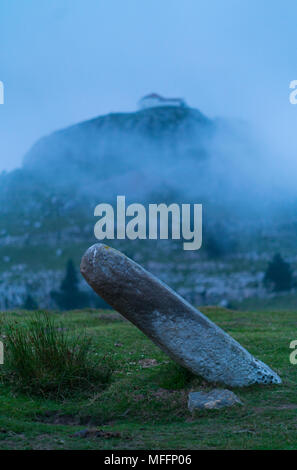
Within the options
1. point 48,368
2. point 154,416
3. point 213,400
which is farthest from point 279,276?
point 154,416

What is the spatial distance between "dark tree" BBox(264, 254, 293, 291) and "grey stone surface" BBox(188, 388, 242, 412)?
81.5 metres

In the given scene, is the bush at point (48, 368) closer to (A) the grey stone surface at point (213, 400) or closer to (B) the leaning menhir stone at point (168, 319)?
(B) the leaning menhir stone at point (168, 319)

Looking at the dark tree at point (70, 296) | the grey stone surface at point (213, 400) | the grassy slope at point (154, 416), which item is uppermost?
the grey stone surface at point (213, 400)

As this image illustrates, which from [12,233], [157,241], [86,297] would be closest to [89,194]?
[12,233]

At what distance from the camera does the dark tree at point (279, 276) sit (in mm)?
87875

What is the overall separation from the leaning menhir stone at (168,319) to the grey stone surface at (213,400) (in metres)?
0.72

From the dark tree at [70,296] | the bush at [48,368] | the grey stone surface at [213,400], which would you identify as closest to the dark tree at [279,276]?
the dark tree at [70,296]

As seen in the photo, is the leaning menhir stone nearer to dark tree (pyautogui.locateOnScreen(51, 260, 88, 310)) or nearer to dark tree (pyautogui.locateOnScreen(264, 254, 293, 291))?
dark tree (pyautogui.locateOnScreen(264, 254, 293, 291))

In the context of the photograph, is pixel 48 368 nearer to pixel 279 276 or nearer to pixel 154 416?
pixel 154 416

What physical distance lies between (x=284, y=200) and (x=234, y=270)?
4897 centimetres

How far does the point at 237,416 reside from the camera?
8.30m

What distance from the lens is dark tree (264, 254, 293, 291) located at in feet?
288

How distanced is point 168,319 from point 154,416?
175 cm
